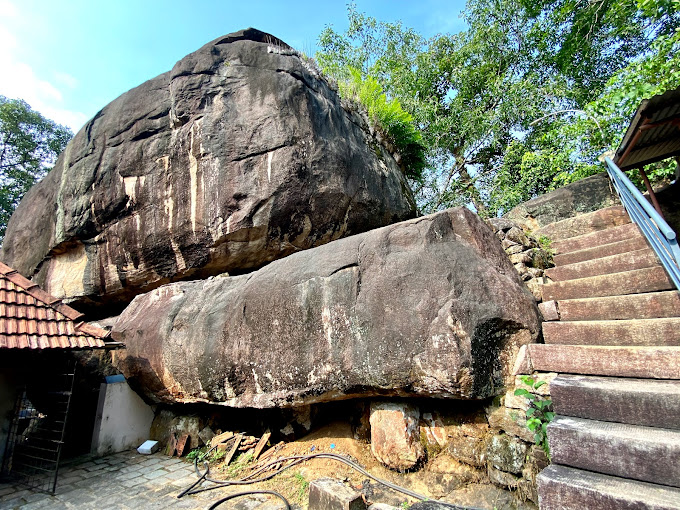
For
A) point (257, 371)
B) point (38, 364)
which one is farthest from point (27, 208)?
point (257, 371)

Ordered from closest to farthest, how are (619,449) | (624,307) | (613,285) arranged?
(619,449) → (624,307) → (613,285)

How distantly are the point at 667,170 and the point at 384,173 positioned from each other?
4912 millimetres

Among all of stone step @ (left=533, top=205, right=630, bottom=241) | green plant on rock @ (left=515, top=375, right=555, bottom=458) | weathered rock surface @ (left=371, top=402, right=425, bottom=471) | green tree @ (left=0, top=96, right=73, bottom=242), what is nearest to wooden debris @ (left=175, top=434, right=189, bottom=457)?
weathered rock surface @ (left=371, top=402, right=425, bottom=471)

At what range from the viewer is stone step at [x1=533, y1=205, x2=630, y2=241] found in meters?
5.34

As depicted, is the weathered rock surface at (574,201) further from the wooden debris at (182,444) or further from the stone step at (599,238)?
the wooden debris at (182,444)

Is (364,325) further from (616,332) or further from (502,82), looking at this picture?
(502,82)

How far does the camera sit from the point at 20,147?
57.1 feet

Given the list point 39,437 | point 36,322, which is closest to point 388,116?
point 36,322

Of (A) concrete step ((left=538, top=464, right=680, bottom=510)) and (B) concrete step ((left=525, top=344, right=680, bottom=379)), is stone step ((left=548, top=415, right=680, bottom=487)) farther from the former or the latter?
(B) concrete step ((left=525, top=344, right=680, bottom=379))

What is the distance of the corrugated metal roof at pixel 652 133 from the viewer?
412 cm

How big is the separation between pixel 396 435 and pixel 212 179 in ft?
17.2

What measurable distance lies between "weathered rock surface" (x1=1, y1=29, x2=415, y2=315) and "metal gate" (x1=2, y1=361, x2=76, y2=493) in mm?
2473

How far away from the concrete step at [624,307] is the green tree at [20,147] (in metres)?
22.0

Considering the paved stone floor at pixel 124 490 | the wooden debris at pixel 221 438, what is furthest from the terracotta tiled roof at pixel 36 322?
the wooden debris at pixel 221 438
